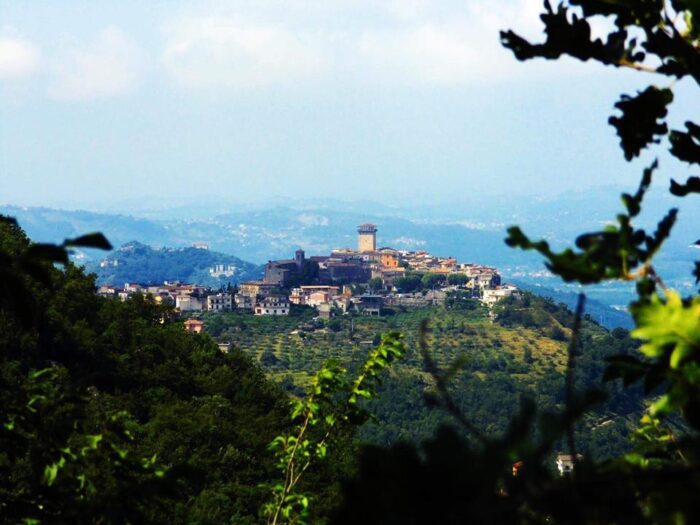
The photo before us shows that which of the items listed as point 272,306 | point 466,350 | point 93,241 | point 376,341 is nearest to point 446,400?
point 93,241

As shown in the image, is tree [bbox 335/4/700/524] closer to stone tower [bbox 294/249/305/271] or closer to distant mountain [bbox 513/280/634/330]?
stone tower [bbox 294/249/305/271]

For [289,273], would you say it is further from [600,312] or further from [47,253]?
[47,253]

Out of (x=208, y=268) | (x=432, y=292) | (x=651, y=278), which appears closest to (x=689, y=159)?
(x=651, y=278)

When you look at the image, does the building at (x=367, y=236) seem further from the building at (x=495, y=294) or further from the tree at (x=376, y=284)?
the building at (x=495, y=294)

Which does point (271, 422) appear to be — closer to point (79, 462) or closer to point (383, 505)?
point (79, 462)

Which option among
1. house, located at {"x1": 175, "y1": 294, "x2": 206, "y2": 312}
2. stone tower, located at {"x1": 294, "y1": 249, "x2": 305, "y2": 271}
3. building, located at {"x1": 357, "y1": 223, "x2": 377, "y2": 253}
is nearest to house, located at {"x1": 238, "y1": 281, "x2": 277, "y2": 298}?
house, located at {"x1": 175, "y1": 294, "x2": 206, "y2": 312}
